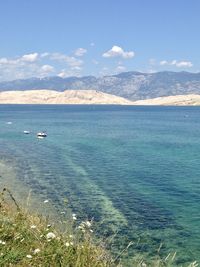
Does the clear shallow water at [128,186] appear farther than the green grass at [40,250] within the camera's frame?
Yes

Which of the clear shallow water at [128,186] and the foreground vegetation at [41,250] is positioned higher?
the foreground vegetation at [41,250]

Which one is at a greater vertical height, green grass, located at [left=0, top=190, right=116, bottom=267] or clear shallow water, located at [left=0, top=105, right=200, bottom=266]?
green grass, located at [left=0, top=190, right=116, bottom=267]

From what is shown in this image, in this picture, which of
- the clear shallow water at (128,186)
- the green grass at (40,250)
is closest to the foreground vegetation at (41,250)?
the green grass at (40,250)

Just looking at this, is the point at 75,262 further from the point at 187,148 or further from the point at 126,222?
the point at 187,148

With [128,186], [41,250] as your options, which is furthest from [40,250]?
[128,186]

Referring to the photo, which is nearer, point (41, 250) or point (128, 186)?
point (41, 250)

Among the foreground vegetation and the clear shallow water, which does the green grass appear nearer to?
the foreground vegetation

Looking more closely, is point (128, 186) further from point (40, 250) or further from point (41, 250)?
point (40, 250)

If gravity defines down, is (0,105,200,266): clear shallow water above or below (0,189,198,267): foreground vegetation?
below

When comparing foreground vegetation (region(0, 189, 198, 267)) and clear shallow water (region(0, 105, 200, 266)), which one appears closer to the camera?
foreground vegetation (region(0, 189, 198, 267))

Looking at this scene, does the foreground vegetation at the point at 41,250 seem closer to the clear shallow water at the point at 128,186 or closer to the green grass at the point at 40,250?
the green grass at the point at 40,250

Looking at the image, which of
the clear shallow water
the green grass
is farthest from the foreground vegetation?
the clear shallow water


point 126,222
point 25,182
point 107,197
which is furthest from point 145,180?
point 126,222

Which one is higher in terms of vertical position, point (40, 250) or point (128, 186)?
point (40, 250)
